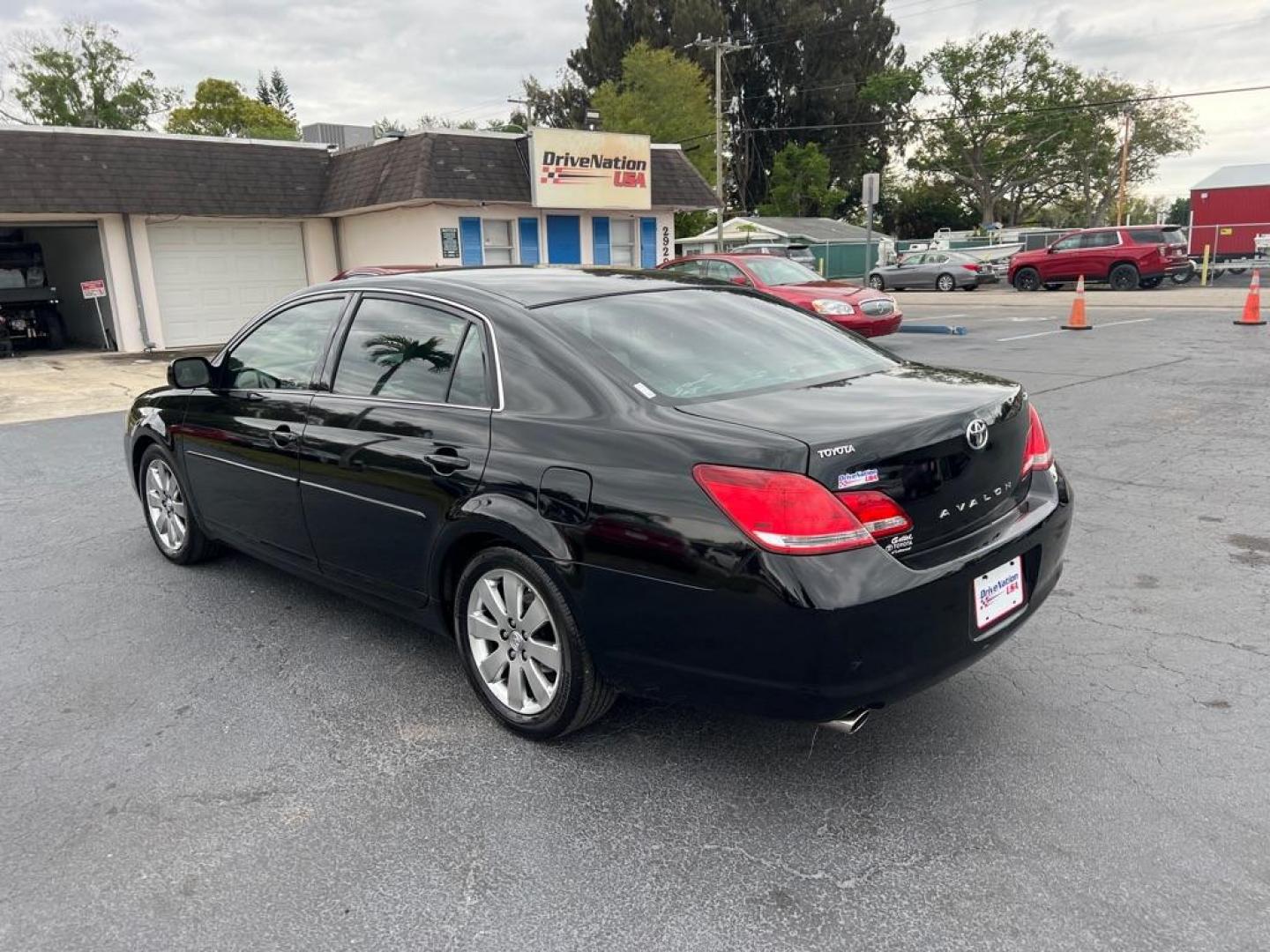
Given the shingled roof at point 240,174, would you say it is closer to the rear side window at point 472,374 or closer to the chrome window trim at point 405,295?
the chrome window trim at point 405,295

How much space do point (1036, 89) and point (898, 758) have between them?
229 ft

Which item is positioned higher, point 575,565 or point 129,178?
point 129,178

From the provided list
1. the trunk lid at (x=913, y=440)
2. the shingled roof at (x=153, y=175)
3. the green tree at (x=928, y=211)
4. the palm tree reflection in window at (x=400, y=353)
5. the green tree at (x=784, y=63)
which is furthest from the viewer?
the green tree at (x=928, y=211)

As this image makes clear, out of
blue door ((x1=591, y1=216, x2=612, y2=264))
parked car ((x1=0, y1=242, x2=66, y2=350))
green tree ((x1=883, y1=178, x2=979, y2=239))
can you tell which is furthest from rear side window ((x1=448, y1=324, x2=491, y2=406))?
green tree ((x1=883, y1=178, x2=979, y2=239))

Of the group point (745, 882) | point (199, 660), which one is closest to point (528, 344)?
point (745, 882)

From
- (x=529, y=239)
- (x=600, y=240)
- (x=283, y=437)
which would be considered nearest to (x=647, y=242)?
(x=600, y=240)

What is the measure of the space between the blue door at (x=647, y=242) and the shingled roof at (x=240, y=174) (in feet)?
12.5

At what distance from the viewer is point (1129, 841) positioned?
2623 mm

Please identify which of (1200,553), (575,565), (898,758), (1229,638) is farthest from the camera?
A: (1200,553)

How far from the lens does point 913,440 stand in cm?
276

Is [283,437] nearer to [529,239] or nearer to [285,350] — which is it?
[285,350]

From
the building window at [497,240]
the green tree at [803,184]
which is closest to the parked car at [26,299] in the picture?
the building window at [497,240]

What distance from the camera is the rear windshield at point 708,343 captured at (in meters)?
3.22

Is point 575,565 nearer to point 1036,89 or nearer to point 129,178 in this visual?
point 129,178
